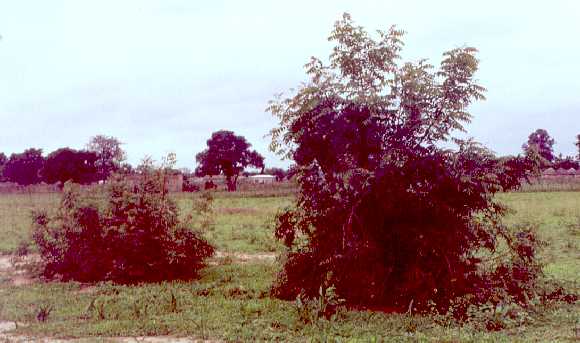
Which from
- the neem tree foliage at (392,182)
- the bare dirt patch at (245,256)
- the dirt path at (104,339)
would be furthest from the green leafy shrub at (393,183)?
the bare dirt patch at (245,256)

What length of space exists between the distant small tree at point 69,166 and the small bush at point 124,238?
58.9m

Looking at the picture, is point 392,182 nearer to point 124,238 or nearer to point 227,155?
point 124,238

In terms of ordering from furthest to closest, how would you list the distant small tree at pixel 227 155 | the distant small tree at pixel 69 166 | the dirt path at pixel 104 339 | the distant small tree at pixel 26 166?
the distant small tree at pixel 26 166, the distant small tree at pixel 227 155, the distant small tree at pixel 69 166, the dirt path at pixel 104 339

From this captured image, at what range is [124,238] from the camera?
11.6 m

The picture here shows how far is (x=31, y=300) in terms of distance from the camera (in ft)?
31.9

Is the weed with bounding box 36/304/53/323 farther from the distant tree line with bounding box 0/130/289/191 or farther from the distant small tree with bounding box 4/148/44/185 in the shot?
the distant small tree with bounding box 4/148/44/185

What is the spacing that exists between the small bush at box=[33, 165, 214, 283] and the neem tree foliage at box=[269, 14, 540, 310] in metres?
3.32

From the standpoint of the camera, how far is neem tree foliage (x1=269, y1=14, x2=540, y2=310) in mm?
8781

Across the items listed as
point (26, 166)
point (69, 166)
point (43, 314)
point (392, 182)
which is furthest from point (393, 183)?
point (26, 166)

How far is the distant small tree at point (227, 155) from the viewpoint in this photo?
7562 centimetres

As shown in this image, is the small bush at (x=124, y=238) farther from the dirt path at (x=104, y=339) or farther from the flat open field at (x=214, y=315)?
the dirt path at (x=104, y=339)

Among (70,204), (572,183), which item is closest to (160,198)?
(70,204)

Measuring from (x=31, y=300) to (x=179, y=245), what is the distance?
9.55 ft

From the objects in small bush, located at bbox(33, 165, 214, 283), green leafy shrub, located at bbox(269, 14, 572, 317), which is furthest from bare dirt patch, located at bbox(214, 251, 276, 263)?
green leafy shrub, located at bbox(269, 14, 572, 317)
